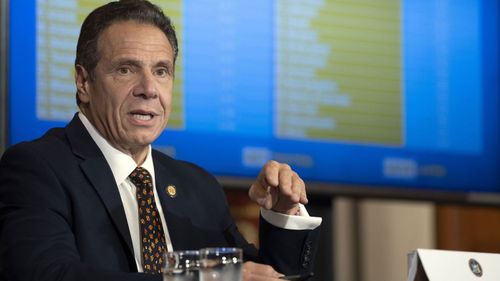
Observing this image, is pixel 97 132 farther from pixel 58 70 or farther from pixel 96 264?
pixel 58 70

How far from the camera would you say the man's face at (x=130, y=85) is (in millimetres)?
2195

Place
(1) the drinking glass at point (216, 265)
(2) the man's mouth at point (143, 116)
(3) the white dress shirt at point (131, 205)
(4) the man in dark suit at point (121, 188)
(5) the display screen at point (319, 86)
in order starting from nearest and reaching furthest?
(1) the drinking glass at point (216, 265) < (4) the man in dark suit at point (121, 188) < (3) the white dress shirt at point (131, 205) < (2) the man's mouth at point (143, 116) < (5) the display screen at point (319, 86)

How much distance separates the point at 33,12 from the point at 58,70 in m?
0.19

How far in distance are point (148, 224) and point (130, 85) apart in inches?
12.3

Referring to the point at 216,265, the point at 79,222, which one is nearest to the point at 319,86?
the point at 79,222

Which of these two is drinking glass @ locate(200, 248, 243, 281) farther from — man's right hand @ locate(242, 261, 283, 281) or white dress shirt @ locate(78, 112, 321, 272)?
white dress shirt @ locate(78, 112, 321, 272)

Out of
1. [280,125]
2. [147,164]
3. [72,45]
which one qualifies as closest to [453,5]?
[280,125]

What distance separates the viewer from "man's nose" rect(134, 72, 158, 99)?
2.20 meters

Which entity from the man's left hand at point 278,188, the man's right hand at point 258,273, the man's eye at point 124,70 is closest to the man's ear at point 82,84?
the man's eye at point 124,70

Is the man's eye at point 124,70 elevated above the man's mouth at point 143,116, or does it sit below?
above

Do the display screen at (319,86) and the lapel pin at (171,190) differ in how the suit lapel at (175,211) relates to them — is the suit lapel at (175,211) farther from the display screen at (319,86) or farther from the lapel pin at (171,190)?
the display screen at (319,86)

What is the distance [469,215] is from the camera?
5109 mm

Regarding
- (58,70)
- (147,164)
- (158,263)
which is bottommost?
(158,263)

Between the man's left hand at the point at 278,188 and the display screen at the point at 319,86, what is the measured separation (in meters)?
1.20
